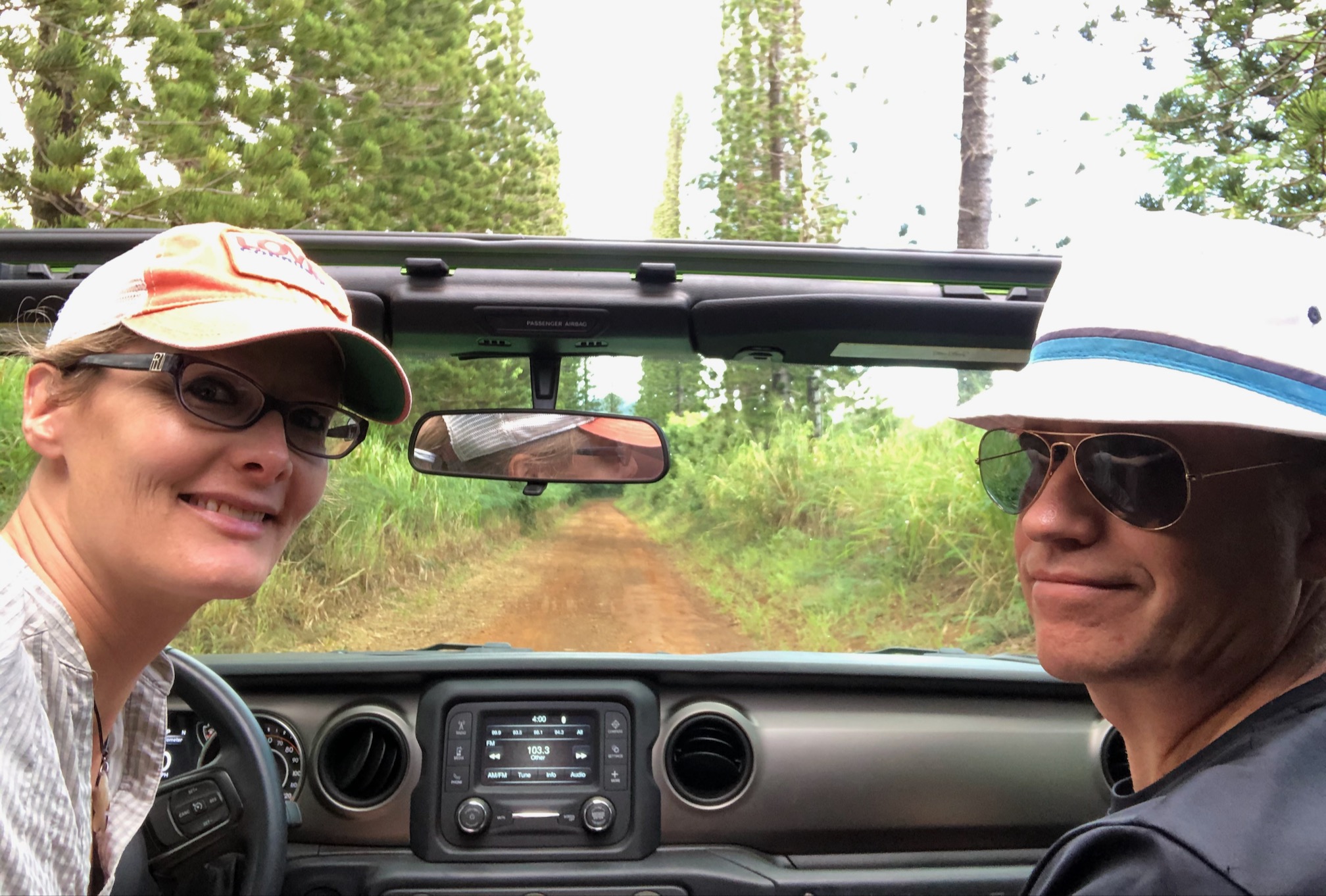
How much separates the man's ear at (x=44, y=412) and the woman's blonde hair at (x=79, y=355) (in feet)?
0.04

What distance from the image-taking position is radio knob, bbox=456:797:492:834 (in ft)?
10.8

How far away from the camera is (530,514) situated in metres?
4.67

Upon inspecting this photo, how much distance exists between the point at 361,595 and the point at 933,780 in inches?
111

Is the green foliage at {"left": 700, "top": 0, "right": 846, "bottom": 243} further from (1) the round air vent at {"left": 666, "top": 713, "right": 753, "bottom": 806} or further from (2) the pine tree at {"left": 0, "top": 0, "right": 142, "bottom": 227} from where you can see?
(1) the round air vent at {"left": 666, "top": 713, "right": 753, "bottom": 806}

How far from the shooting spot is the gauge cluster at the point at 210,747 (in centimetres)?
305

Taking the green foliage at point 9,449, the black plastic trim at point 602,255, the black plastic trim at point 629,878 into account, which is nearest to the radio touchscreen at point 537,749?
the black plastic trim at point 629,878

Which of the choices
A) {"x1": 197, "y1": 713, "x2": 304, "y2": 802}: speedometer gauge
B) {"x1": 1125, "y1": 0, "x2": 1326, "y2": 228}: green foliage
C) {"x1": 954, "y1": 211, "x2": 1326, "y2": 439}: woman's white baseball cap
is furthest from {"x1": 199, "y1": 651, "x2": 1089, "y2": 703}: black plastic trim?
{"x1": 1125, "y1": 0, "x2": 1326, "y2": 228}: green foliage

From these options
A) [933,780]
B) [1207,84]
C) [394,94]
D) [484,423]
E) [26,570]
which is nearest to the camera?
[26,570]

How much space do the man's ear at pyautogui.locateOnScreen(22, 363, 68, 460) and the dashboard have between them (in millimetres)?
1651

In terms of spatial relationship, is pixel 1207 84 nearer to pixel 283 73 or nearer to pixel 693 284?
pixel 693 284

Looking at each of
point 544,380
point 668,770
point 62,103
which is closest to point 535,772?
point 668,770

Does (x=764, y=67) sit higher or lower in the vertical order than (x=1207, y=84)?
higher

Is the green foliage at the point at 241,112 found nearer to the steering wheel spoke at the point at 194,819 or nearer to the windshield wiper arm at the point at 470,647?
the windshield wiper arm at the point at 470,647

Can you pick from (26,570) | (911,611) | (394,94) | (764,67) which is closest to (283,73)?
(394,94)
